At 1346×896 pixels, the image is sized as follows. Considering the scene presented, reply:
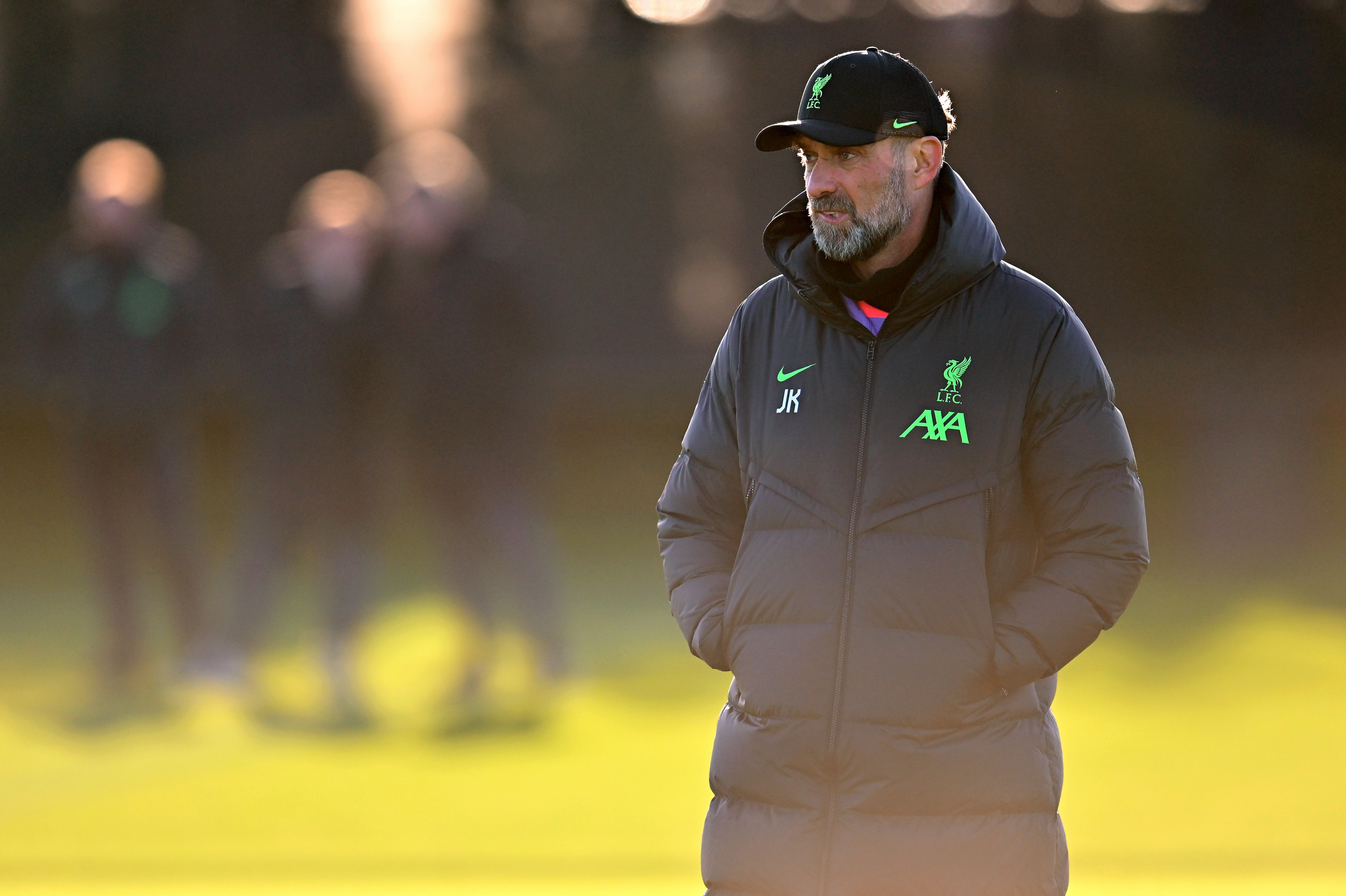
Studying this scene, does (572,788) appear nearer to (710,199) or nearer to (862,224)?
(862,224)

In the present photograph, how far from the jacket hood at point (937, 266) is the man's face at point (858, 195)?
37 mm

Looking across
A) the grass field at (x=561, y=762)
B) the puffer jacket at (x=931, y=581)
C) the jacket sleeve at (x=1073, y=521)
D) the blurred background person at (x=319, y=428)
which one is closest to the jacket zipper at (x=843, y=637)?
the puffer jacket at (x=931, y=581)

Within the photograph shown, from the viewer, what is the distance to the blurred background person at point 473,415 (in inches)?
147

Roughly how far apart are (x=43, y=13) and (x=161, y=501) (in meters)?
1.55

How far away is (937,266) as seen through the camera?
4.24 feet

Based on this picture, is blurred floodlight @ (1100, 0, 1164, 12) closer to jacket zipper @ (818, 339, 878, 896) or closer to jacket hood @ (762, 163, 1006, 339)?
jacket hood @ (762, 163, 1006, 339)

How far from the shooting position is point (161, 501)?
3807 mm

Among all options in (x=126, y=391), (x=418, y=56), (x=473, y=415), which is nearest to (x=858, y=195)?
(x=473, y=415)

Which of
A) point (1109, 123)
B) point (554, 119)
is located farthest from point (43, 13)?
point (1109, 123)

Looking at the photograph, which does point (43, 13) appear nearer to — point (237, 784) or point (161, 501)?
point (161, 501)

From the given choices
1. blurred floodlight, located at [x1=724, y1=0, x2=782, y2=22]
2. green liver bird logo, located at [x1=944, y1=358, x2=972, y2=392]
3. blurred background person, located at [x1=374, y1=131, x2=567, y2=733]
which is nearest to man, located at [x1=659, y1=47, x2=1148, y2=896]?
green liver bird logo, located at [x1=944, y1=358, x2=972, y2=392]

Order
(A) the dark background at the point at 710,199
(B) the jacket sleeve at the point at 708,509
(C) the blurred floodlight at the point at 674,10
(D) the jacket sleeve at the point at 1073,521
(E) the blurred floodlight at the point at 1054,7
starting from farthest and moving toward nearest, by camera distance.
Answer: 1. (C) the blurred floodlight at the point at 674,10
2. (E) the blurred floodlight at the point at 1054,7
3. (A) the dark background at the point at 710,199
4. (B) the jacket sleeve at the point at 708,509
5. (D) the jacket sleeve at the point at 1073,521

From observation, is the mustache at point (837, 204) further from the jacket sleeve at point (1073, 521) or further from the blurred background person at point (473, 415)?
the blurred background person at point (473, 415)

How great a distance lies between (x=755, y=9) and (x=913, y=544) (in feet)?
11.1
